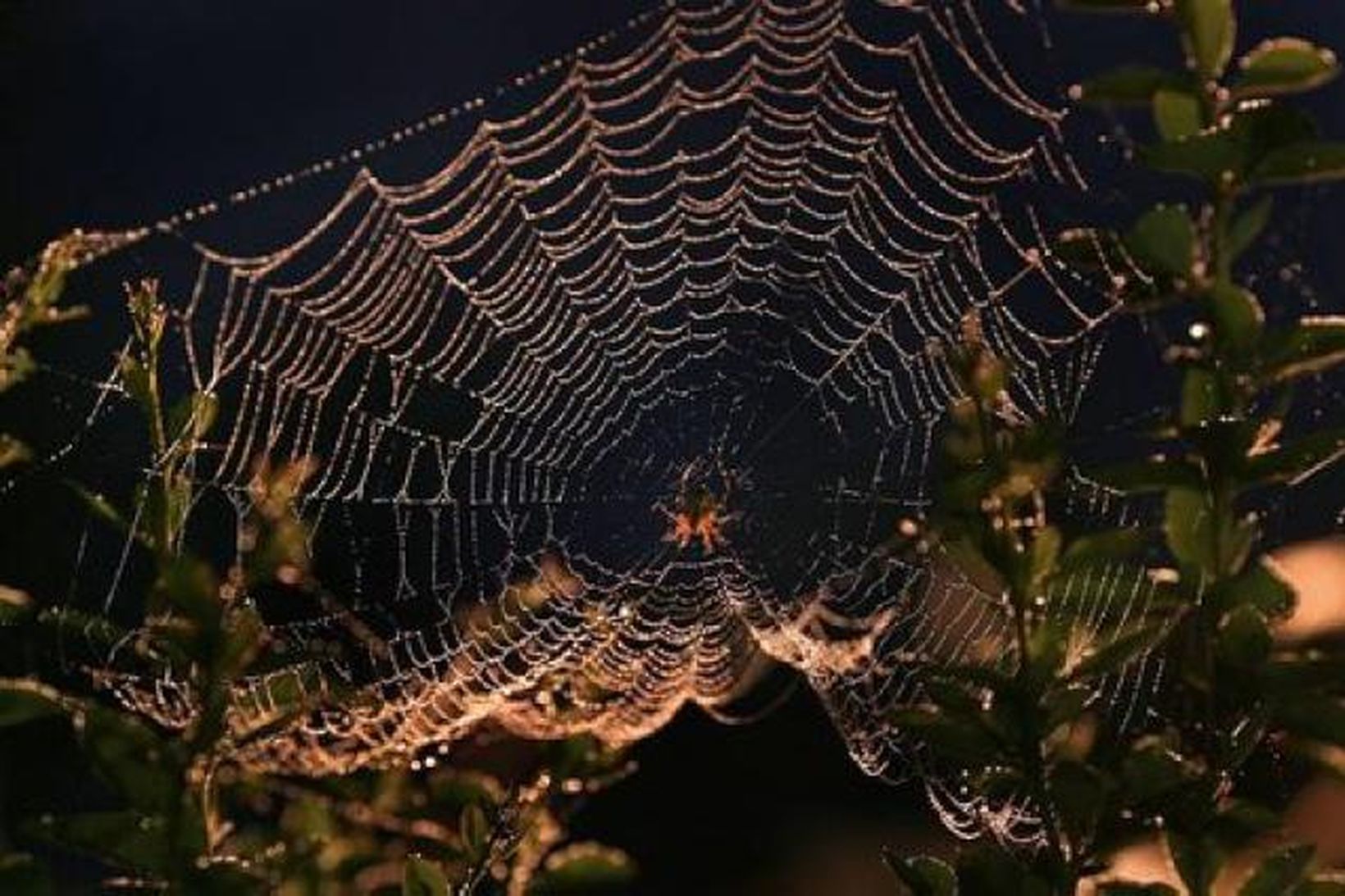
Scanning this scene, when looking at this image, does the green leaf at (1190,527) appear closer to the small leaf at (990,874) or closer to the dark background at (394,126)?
the small leaf at (990,874)

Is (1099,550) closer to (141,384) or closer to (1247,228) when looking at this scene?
(1247,228)

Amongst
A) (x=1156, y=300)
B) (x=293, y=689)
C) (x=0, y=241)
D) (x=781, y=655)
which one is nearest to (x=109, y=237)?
(x=293, y=689)

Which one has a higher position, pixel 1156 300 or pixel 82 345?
pixel 82 345

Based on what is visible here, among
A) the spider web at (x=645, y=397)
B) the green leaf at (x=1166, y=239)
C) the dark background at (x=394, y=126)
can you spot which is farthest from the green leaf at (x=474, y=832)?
the spider web at (x=645, y=397)

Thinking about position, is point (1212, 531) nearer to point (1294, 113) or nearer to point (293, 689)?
point (1294, 113)

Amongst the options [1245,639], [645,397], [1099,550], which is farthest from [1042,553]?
[645,397]

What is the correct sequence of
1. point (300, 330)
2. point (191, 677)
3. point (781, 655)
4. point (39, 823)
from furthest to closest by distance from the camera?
point (300, 330), point (781, 655), point (191, 677), point (39, 823)
